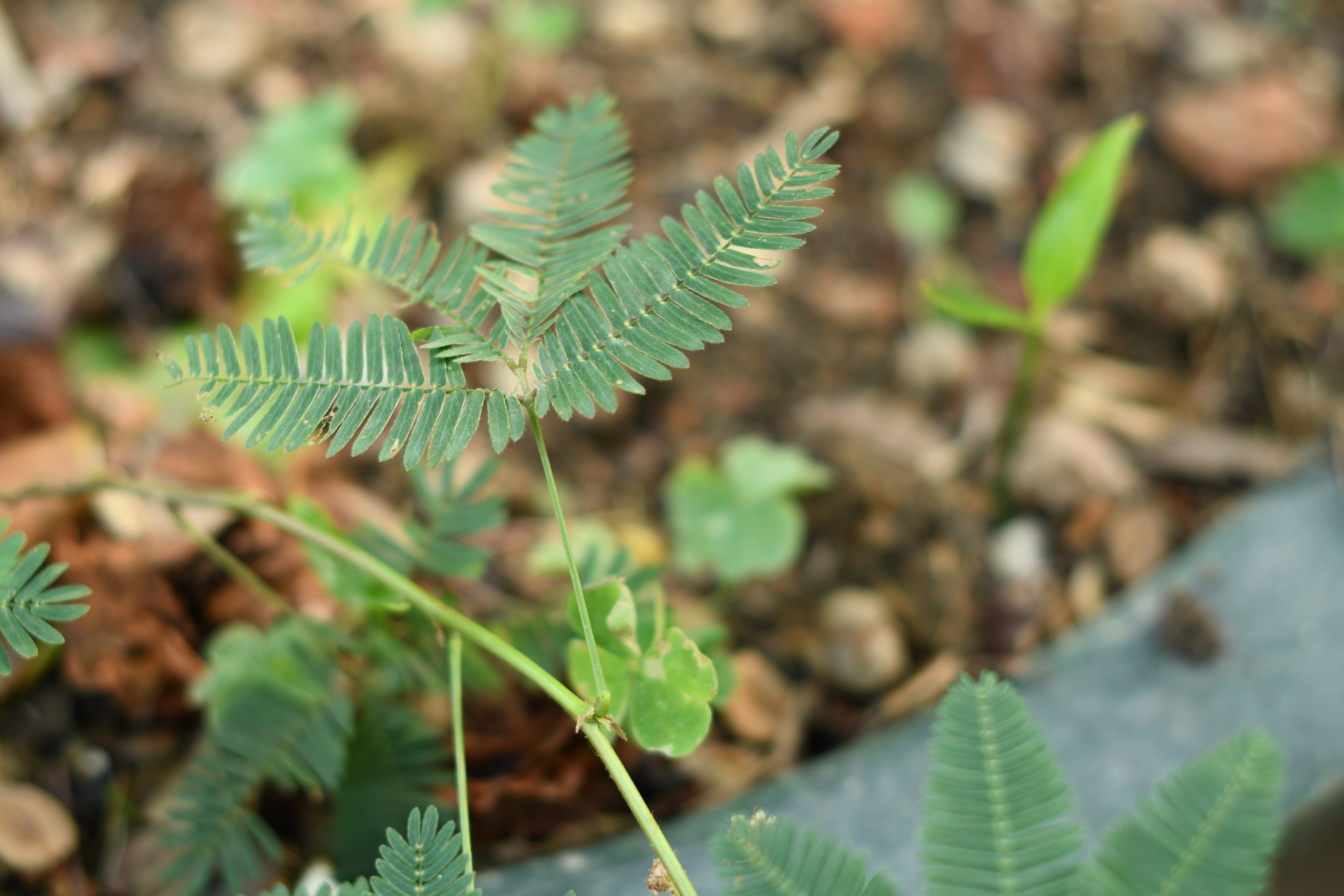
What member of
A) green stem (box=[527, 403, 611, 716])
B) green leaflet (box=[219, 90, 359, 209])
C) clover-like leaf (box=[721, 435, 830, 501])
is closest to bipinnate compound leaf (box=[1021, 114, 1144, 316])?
clover-like leaf (box=[721, 435, 830, 501])

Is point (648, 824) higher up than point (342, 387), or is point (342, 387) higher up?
point (342, 387)

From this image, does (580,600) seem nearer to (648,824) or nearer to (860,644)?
(648,824)

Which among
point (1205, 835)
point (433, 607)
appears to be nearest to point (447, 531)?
point (433, 607)

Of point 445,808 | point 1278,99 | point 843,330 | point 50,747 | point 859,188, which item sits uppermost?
point 1278,99

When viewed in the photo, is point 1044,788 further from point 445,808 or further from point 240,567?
point 240,567

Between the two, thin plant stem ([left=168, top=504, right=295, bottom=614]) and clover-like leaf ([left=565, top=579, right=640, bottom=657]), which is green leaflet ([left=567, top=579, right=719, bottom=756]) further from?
thin plant stem ([left=168, top=504, right=295, bottom=614])

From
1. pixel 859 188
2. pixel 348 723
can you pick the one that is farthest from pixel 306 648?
pixel 859 188
